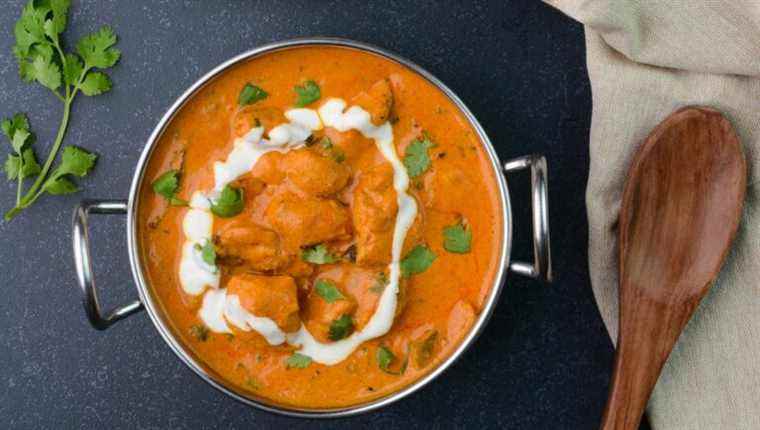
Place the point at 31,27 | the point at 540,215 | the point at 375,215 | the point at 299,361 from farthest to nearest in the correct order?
1. the point at 31,27
2. the point at 299,361
3. the point at 375,215
4. the point at 540,215

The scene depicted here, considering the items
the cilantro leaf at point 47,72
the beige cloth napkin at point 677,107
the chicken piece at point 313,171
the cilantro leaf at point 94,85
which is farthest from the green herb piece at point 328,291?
the cilantro leaf at point 47,72

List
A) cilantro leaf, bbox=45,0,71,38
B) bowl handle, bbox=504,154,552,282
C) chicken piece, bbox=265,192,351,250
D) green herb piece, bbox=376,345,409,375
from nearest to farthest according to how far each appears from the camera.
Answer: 1. bowl handle, bbox=504,154,552,282
2. chicken piece, bbox=265,192,351,250
3. green herb piece, bbox=376,345,409,375
4. cilantro leaf, bbox=45,0,71,38

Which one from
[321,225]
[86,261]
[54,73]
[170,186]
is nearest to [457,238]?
[321,225]

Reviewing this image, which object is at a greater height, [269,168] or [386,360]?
[269,168]

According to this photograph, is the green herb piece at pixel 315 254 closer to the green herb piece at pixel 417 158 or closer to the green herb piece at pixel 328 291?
the green herb piece at pixel 328 291

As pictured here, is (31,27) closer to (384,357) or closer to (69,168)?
(69,168)

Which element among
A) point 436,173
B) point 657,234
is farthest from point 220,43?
point 657,234

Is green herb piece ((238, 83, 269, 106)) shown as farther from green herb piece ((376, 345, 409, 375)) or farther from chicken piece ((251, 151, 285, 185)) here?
green herb piece ((376, 345, 409, 375))

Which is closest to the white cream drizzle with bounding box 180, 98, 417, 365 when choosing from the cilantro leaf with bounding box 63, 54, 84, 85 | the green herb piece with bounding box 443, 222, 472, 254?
the green herb piece with bounding box 443, 222, 472, 254
